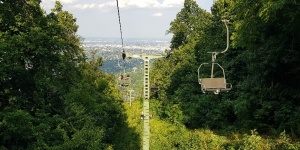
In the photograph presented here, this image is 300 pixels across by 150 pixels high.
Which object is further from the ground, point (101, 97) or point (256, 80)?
point (256, 80)

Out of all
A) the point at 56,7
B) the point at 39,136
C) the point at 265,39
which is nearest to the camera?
the point at 39,136

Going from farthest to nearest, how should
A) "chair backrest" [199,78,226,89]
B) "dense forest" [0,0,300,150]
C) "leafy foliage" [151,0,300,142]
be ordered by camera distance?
"leafy foliage" [151,0,300,142] < "dense forest" [0,0,300,150] < "chair backrest" [199,78,226,89]

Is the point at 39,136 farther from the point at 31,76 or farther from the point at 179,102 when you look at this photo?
the point at 179,102

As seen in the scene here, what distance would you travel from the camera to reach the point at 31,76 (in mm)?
14914

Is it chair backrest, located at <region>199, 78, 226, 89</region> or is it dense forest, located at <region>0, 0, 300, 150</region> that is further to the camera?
dense forest, located at <region>0, 0, 300, 150</region>

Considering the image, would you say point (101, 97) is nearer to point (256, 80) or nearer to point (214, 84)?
point (256, 80)

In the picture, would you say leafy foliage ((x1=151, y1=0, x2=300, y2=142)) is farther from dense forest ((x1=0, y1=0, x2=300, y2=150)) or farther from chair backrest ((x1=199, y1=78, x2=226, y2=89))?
chair backrest ((x1=199, y1=78, x2=226, y2=89))

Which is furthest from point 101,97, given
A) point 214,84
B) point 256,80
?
point 214,84

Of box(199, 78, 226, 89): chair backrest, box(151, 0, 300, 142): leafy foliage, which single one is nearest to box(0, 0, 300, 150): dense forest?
box(151, 0, 300, 142): leafy foliage

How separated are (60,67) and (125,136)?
11.7 m

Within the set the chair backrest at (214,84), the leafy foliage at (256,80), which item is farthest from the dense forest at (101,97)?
the chair backrest at (214,84)

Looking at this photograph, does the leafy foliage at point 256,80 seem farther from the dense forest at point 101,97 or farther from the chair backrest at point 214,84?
the chair backrest at point 214,84

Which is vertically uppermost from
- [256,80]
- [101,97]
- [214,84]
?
[214,84]

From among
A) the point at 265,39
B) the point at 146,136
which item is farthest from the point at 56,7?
the point at 146,136
